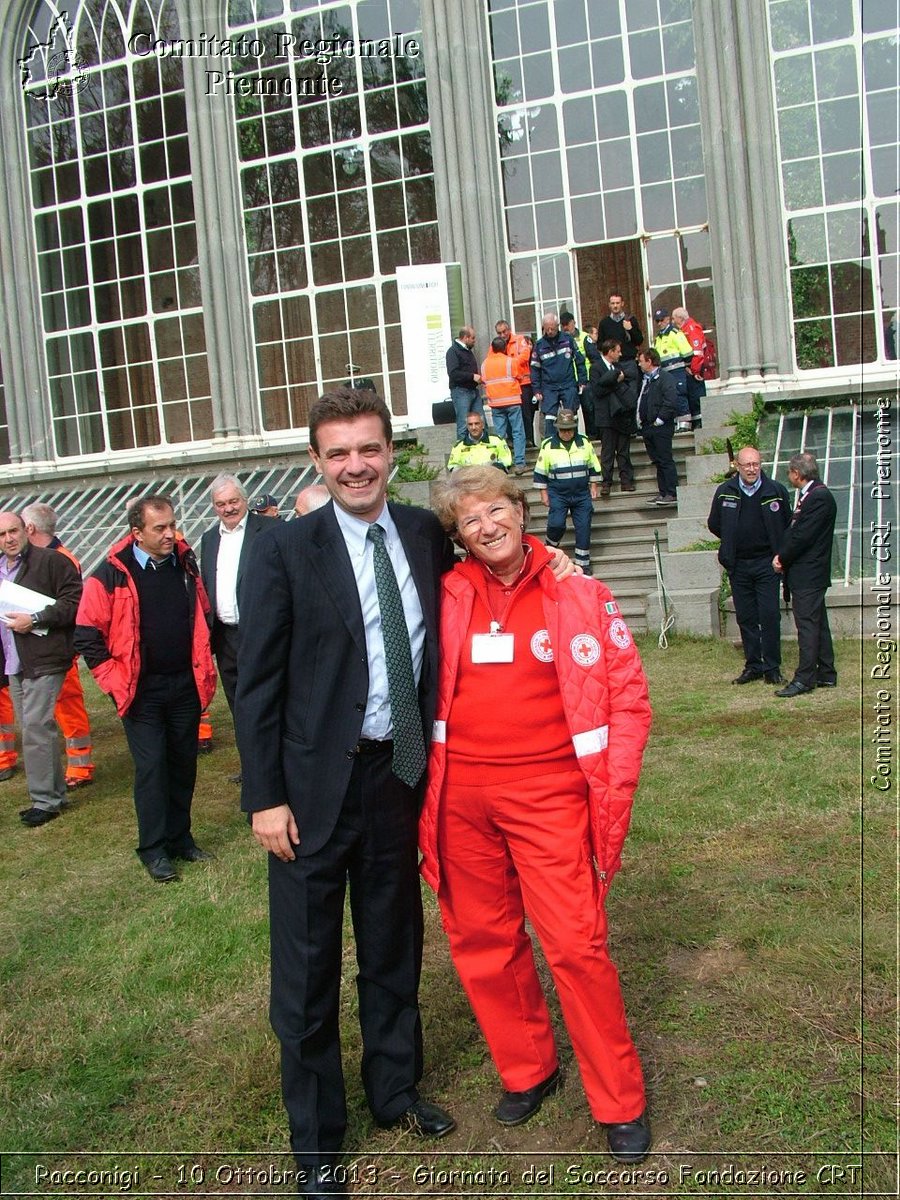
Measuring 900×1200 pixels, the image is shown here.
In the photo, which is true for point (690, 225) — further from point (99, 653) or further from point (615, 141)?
point (99, 653)

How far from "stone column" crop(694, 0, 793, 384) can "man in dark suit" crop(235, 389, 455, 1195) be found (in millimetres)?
12301

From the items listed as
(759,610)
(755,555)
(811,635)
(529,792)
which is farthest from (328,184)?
(529,792)

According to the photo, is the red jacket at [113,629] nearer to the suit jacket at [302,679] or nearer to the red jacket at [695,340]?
the suit jacket at [302,679]

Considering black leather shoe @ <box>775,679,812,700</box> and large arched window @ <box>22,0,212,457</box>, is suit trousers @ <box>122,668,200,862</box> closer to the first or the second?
black leather shoe @ <box>775,679,812,700</box>

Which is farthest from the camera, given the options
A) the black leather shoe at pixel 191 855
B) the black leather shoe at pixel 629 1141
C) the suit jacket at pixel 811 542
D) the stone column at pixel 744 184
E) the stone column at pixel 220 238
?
the stone column at pixel 220 238

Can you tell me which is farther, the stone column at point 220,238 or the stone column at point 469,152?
the stone column at point 220,238

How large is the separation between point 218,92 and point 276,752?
55.5ft

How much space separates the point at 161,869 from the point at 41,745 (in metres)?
1.90

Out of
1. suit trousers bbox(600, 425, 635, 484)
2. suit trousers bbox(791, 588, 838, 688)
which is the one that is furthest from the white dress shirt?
suit trousers bbox(600, 425, 635, 484)

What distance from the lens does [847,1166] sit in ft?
10.00

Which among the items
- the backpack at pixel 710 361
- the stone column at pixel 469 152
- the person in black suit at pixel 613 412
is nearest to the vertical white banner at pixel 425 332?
the stone column at pixel 469 152

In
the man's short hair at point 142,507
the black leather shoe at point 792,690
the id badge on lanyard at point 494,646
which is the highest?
the man's short hair at point 142,507

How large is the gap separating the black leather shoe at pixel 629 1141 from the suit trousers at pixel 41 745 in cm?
523

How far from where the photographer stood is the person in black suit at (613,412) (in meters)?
13.0
